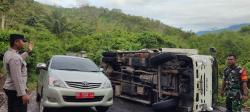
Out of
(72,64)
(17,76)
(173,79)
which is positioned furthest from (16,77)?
(173,79)

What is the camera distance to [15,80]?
5.79 m

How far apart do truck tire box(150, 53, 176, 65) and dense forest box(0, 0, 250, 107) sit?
9.79 m

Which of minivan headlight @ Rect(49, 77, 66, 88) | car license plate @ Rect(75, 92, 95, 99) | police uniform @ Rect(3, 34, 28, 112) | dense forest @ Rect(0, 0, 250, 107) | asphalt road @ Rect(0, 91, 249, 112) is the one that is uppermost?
dense forest @ Rect(0, 0, 250, 107)

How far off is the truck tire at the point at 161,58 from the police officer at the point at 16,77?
5.95 meters

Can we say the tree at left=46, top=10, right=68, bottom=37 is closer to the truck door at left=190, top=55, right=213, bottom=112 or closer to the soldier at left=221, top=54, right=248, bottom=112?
the truck door at left=190, top=55, right=213, bottom=112

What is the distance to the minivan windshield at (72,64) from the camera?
11273mm

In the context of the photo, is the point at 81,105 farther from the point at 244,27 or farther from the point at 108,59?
the point at 244,27

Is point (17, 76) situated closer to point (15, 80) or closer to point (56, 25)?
point (15, 80)

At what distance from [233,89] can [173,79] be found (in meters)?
2.25

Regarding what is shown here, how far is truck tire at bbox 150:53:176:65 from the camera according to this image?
11367mm

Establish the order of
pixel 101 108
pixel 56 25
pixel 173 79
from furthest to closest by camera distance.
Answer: pixel 56 25
pixel 173 79
pixel 101 108

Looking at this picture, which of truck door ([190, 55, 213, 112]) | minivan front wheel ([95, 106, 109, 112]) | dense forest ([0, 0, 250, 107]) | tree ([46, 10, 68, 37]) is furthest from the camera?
tree ([46, 10, 68, 37])

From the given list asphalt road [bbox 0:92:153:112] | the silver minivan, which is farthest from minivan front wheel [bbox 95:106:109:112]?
asphalt road [bbox 0:92:153:112]

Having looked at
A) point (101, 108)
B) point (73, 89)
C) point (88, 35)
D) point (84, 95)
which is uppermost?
point (88, 35)
